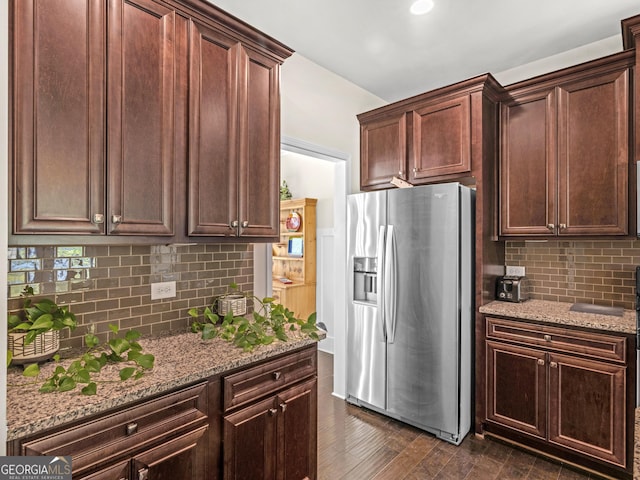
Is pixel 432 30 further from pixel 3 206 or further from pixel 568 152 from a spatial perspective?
pixel 3 206

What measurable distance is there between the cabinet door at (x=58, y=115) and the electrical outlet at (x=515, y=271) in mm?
2943

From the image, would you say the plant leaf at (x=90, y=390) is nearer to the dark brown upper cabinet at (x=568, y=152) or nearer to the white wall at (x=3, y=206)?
the white wall at (x=3, y=206)

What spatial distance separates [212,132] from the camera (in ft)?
6.00

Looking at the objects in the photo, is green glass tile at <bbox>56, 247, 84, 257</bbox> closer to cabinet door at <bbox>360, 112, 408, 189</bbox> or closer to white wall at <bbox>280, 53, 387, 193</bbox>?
white wall at <bbox>280, 53, 387, 193</bbox>

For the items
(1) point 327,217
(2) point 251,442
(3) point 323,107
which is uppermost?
(3) point 323,107

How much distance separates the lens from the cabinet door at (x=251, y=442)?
5.17 feet

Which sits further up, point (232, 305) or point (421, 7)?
point (421, 7)

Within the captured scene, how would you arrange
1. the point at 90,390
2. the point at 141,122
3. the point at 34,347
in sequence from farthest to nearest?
the point at 141,122 < the point at 34,347 < the point at 90,390

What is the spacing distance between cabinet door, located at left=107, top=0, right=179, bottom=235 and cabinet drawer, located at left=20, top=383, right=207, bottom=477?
70 centimetres

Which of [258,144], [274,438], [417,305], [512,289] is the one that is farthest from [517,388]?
[258,144]

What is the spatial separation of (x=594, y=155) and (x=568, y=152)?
150mm

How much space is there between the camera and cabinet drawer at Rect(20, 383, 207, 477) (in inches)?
44.8

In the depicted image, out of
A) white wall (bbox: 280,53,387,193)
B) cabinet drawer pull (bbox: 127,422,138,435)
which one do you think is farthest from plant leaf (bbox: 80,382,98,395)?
white wall (bbox: 280,53,387,193)

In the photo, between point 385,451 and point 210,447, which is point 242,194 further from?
point 385,451
